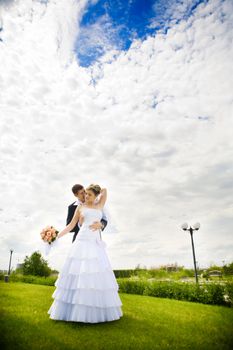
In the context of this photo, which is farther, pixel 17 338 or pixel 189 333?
pixel 189 333

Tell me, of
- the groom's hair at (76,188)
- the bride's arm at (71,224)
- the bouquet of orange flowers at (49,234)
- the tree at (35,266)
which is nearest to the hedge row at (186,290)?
the bride's arm at (71,224)

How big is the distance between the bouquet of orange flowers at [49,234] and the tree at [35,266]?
28.5 meters

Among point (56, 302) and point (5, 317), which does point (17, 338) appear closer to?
point (56, 302)

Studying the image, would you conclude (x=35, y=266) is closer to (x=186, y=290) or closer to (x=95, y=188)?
(x=186, y=290)

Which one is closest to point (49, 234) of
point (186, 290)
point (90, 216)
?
point (90, 216)

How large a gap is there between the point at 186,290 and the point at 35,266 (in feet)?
81.6

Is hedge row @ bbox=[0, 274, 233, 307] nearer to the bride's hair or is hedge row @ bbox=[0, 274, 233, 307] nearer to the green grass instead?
the green grass

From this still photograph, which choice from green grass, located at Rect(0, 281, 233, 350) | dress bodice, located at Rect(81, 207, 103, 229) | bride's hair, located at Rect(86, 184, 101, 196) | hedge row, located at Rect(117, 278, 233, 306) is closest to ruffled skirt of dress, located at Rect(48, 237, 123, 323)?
green grass, located at Rect(0, 281, 233, 350)

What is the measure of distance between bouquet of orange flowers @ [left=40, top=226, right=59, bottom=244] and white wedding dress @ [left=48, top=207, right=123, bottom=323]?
88 cm

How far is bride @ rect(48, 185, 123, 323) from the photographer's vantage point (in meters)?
5.64

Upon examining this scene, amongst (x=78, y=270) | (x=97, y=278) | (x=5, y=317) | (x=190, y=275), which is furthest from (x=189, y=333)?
(x=190, y=275)

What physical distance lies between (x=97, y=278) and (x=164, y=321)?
7.77ft

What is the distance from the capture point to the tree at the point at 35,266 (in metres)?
32.7

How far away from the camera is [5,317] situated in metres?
6.18
